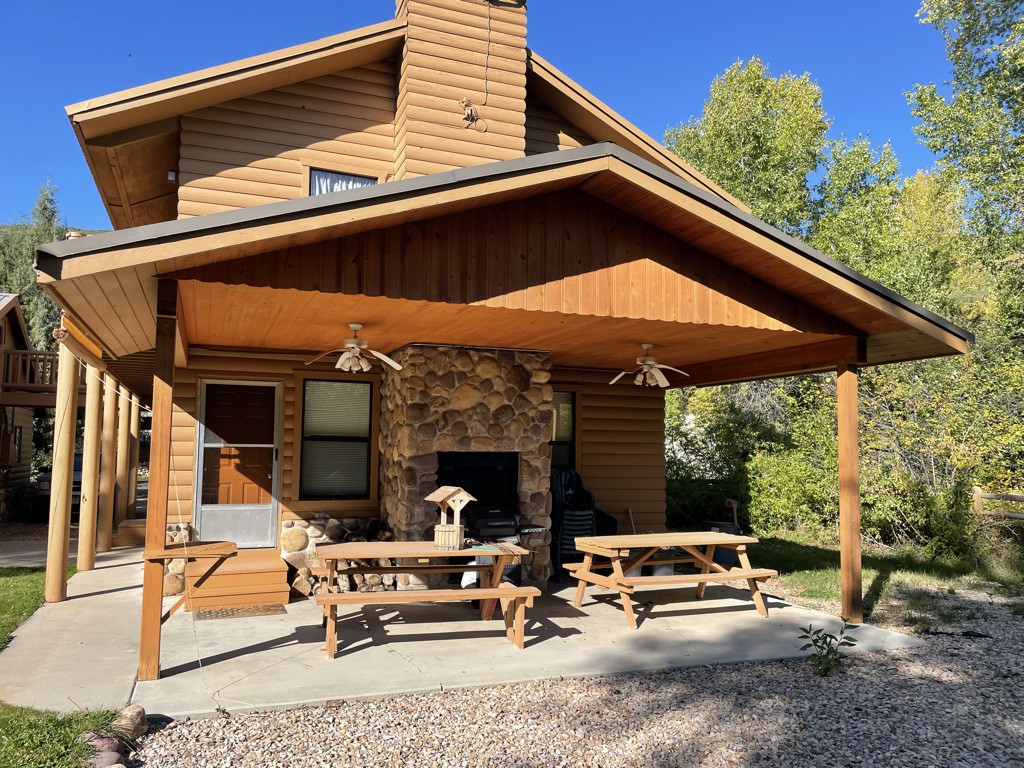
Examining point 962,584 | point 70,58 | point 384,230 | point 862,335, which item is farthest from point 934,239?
point 70,58

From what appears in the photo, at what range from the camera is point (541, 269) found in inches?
222

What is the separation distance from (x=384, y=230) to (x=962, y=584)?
8109 millimetres

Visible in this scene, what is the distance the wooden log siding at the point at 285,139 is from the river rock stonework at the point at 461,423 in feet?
7.59

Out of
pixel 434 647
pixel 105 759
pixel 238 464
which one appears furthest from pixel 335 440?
pixel 105 759

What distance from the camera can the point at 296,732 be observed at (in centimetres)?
401

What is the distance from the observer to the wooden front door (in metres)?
8.09

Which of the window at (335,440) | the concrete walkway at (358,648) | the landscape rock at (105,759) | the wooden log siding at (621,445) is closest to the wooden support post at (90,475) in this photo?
the concrete walkway at (358,648)

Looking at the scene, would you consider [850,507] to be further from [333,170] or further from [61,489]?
[61,489]

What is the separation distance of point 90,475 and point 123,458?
3.86 metres

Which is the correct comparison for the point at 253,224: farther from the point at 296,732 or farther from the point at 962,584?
the point at 962,584

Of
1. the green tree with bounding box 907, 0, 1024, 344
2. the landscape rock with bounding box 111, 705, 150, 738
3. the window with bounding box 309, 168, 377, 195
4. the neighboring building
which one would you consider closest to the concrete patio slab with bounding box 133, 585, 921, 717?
the landscape rock with bounding box 111, 705, 150, 738

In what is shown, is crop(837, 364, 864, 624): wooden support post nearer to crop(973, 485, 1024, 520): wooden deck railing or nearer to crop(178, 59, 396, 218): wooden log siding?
crop(973, 485, 1024, 520): wooden deck railing

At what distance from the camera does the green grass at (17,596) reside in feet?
20.9

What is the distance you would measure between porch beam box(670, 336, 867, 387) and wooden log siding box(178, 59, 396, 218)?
4.64m
